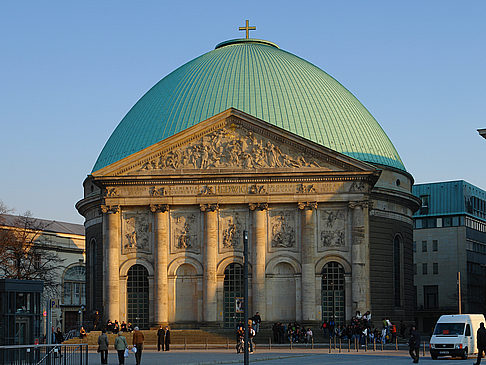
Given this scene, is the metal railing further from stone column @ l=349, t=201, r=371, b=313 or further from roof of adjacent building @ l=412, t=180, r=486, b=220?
roof of adjacent building @ l=412, t=180, r=486, b=220

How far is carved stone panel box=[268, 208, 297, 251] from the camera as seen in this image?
64.0m

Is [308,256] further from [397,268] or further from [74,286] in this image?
[74,286]

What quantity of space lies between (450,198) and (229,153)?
50296 millimetres

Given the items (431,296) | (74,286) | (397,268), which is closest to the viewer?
(397,268)

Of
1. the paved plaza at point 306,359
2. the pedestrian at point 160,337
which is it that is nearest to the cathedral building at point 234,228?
the pedestrian at point 160,337

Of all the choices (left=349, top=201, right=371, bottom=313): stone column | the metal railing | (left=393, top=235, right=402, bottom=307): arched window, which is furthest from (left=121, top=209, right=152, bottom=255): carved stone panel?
the metal railing

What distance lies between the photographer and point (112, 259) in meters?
65.2

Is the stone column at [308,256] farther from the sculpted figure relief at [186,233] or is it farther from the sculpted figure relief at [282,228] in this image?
the sculpted figure relief at [186,233]

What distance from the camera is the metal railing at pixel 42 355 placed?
31.9 meters

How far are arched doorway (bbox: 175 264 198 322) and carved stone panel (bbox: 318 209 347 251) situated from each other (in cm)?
986

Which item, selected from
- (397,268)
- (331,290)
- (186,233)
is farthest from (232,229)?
(397,268)

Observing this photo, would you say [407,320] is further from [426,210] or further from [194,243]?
[426,210]

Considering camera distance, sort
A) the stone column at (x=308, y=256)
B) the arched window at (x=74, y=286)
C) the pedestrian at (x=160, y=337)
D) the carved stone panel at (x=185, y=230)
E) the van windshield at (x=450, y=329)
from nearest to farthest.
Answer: the van windshield at (x=450, y=329) → the pedestrian at (x=160, y=337) → the stone column at (x=308, y=256) → the carved stone panel at (x=185, y=230) → the arched window at (x=74, y=286)

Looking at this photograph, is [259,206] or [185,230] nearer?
[259,206]
